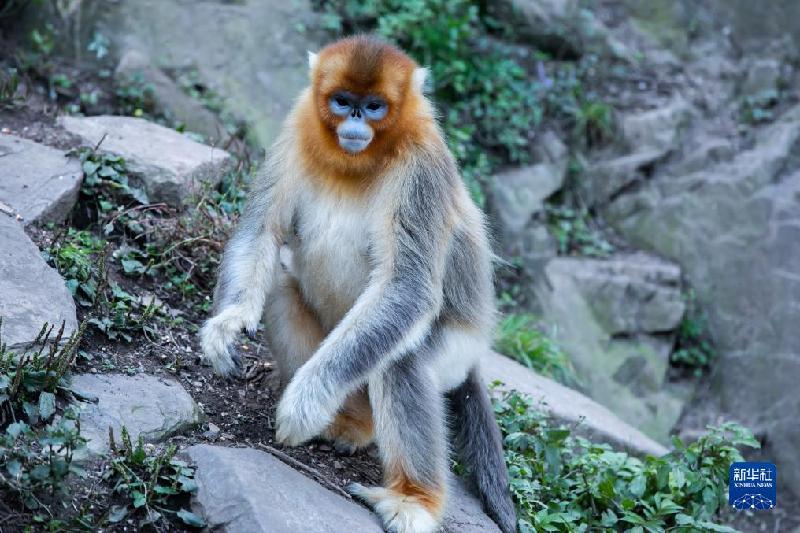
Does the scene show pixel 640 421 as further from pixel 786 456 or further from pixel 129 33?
pixel 129 33

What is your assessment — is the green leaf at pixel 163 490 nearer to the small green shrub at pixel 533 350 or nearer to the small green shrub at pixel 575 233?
the small green shrub at pixel 533 350

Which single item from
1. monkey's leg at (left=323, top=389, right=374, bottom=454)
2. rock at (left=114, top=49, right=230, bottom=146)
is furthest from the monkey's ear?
rock at (left=114, top=49, right=230, bottom=146)

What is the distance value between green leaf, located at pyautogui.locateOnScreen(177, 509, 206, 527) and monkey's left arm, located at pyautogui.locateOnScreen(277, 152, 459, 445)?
1.99ft

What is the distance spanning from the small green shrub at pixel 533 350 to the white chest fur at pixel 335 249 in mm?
3330

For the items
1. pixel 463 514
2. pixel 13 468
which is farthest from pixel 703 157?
pixel 13 468

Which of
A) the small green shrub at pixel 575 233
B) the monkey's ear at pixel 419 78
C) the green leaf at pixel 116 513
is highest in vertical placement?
the monkey's ear at pixel 419 78

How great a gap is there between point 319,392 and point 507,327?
4281mm

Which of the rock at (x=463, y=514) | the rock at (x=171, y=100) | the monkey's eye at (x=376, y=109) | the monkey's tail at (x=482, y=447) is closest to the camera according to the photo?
the monkey's eye at (x=376, y=109)

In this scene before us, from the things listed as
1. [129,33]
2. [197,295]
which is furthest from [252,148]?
[197,295]

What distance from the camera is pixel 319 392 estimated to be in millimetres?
4559

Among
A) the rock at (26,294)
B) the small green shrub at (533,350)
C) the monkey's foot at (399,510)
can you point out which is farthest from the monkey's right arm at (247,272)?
the small green shrub at (533,350)

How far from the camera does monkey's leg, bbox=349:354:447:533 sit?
4.63m

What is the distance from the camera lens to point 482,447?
5387mm

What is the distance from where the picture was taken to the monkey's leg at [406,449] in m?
4.63
